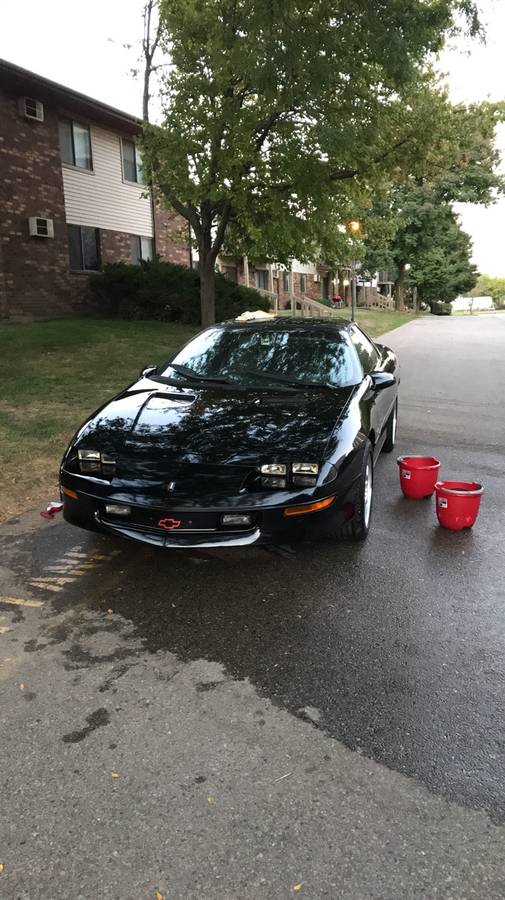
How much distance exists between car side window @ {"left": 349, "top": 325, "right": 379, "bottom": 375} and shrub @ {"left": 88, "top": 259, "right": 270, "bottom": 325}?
12.3 metres

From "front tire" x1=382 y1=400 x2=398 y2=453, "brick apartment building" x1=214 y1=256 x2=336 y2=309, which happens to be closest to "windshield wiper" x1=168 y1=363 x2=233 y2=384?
"front tire" x1=382 y1=400 x2=398 y2=453

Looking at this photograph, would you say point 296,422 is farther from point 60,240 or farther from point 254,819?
point 60,240

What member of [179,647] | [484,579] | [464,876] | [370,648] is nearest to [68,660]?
[179,647]

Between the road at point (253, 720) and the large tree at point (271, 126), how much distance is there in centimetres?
715

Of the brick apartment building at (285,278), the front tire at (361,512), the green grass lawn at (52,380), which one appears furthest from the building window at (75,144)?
the front tire at (361,512)

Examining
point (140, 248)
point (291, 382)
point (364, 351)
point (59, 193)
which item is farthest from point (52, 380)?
point (140, 248)

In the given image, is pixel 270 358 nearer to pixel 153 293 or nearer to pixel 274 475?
pixel 274 475

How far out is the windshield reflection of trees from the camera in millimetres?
4762

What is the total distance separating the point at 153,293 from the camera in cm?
1756

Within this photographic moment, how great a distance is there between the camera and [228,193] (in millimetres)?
11844

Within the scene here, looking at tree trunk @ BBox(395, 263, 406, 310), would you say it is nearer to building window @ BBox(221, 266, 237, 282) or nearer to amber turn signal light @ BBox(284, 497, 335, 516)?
building window @ BBox(221, 266, 237, 282)

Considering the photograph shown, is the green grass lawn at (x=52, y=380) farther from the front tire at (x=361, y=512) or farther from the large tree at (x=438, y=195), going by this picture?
the large tree at (x=438, y=195)

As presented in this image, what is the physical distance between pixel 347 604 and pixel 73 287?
16526 mm

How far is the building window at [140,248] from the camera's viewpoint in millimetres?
20406
